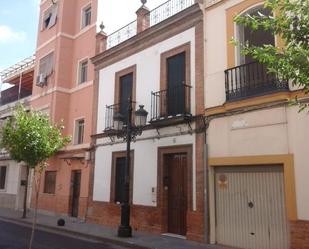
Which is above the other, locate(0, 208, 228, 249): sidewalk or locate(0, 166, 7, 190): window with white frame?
locate(0, 166, 7, 190): window with white frame

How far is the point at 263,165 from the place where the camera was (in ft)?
34.2

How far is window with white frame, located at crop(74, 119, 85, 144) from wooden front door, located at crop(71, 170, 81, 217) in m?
1.50

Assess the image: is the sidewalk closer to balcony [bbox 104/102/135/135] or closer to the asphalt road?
the asphalt road

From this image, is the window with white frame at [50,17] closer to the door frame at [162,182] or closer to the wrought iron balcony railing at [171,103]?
the wrought iron balcony railing at [171,103]

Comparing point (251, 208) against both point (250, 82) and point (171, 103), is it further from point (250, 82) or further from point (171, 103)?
point (171, 103)

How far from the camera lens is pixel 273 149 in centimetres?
1009

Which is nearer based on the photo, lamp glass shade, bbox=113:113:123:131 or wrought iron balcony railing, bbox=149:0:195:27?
lamp glass shade, bbox=113:113:123:131

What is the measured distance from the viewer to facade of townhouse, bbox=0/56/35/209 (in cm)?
2353

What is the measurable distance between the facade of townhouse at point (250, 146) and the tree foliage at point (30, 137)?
5630 mm

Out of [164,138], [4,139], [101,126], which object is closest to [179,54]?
[164,138]

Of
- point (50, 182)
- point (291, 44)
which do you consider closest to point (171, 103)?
point (291, 44)

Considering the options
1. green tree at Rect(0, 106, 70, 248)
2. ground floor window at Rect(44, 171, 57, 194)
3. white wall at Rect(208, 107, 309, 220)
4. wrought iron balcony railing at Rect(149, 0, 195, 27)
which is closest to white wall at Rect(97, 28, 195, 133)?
wrought iron balcony railing at Rect(149, 0, 195, 27)

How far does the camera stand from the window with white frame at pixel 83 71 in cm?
1983

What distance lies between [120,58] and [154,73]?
8.46 feet
